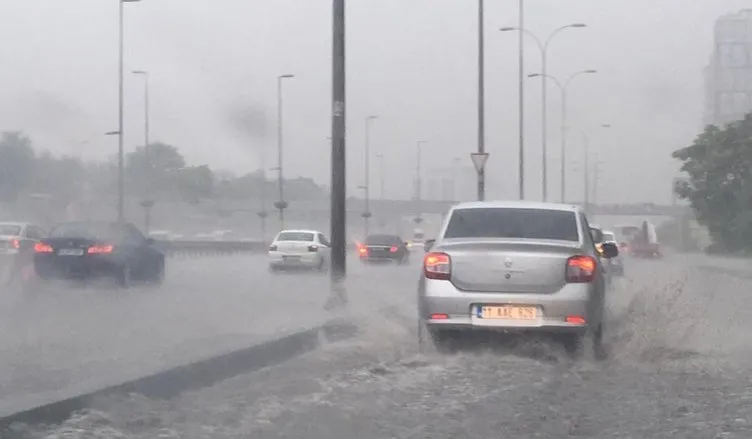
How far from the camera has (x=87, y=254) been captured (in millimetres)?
22969

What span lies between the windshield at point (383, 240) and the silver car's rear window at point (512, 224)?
1140 inches

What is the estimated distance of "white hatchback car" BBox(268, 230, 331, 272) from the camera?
35281mm

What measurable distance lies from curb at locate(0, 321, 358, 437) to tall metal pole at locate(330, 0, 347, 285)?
145 inches

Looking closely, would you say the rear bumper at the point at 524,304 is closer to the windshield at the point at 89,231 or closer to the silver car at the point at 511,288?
the silver car at the point at 511,288

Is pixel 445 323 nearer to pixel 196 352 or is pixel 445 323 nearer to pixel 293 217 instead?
pixel 196 352

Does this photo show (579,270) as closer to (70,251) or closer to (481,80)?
(70,251)

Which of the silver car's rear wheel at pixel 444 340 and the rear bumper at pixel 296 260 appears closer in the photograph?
the silver car's rear wheel at pixel 444 340

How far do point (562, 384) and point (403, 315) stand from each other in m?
5.80

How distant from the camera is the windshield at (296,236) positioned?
3600cm

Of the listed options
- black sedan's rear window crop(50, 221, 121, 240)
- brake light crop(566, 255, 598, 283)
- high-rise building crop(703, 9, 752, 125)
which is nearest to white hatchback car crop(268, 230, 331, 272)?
black sedan's rear window crop(50, 221, 121, 240)

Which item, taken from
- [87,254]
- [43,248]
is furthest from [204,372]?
[43,248]

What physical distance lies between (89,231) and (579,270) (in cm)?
1479

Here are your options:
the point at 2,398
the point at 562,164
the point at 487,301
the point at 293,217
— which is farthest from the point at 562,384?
the point at 293,217

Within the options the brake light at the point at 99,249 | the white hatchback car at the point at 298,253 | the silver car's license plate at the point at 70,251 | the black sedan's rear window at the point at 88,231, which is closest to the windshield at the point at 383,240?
the white hatchback car at the point at 298,253
